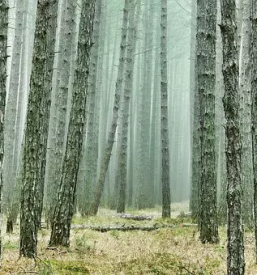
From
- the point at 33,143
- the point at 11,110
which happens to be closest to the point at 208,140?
the point at 33,143

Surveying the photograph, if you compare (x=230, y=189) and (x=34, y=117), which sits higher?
(x=34, y=117)

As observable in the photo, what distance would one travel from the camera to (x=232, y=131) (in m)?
4.88

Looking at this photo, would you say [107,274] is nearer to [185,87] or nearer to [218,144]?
[218,144]

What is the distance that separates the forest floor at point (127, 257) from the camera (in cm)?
564

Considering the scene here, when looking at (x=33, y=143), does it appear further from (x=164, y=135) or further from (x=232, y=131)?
(x=164, y=135)

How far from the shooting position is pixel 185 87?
4688 cm

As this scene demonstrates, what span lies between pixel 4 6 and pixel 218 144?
12433 mm

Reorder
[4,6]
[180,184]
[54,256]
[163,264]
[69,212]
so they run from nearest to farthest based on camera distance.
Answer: [4,6] → [163,264] → [54,256] → [69,212] → [180,184]

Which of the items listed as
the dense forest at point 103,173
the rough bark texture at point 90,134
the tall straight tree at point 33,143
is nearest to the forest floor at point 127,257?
the dense forest at point 103,173

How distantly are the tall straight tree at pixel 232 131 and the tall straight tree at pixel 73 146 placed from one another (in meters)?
3.17

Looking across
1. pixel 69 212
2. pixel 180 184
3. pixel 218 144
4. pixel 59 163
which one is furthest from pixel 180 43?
pixel 69 212

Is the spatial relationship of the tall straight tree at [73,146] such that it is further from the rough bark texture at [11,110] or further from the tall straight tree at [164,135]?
the tall straight tree at [164,135]

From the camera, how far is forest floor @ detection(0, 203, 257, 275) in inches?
222

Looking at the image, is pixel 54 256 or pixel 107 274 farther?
pixel 54 256
